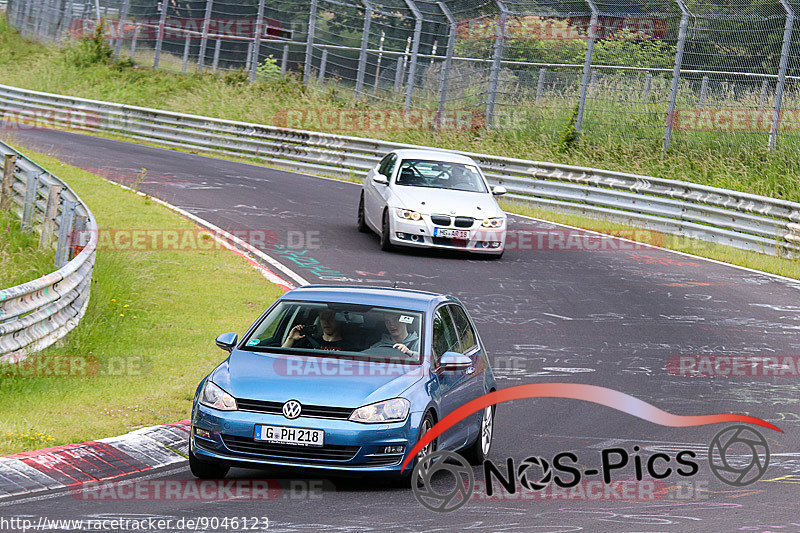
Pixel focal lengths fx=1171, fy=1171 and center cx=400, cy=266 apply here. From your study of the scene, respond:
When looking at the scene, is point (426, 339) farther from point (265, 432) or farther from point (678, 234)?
point (678, 234)

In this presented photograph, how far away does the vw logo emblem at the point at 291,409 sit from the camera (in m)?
7.70

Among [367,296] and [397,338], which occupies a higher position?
[367,296]

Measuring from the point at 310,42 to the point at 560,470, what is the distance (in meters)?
28.9

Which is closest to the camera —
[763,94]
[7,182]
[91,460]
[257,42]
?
[91,460]

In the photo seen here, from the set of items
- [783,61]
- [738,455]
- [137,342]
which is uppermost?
[783,61]

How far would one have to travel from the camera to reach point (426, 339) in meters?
8.80

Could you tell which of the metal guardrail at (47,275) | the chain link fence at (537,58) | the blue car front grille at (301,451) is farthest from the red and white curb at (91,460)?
the chain link fence at (537,58)

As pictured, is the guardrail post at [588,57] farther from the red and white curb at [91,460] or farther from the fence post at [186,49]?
the red and white curb at [91,460]

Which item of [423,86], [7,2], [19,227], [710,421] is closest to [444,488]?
[710,421]

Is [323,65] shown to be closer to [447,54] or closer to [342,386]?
[447,54]

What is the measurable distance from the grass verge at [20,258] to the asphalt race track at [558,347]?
2.54 meters

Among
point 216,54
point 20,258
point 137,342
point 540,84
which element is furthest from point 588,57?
point 137,342

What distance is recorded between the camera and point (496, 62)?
29516mm

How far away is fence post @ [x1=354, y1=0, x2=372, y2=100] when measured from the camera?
33469mm
